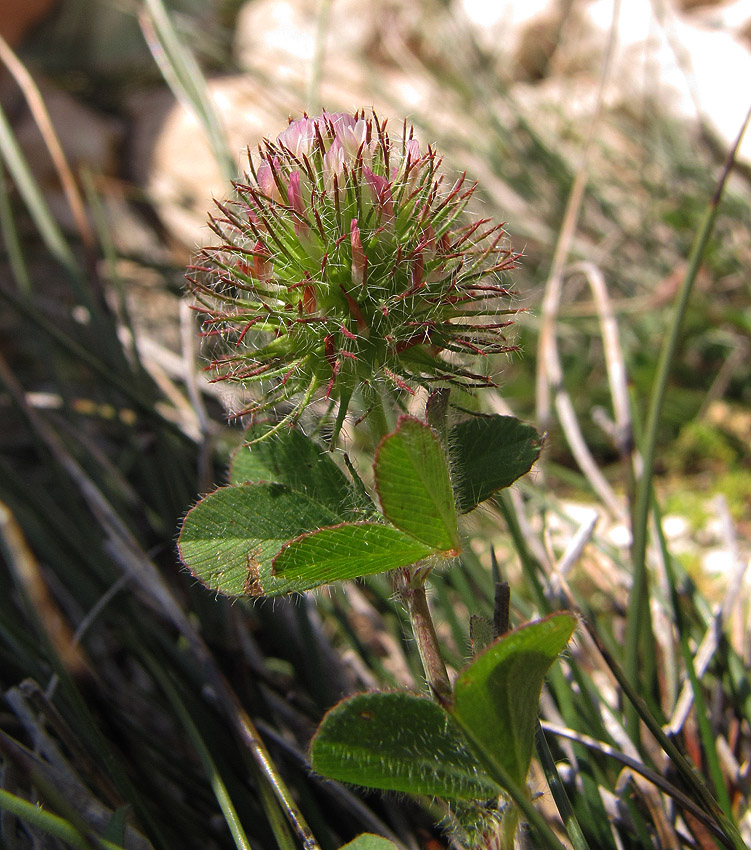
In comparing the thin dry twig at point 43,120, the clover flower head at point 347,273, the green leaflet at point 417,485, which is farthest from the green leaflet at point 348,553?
the thin dry twig at point 43,120

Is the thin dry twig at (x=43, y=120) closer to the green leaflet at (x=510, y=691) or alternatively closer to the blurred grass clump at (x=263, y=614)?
the blurred grass clump at (x=263, y=614)

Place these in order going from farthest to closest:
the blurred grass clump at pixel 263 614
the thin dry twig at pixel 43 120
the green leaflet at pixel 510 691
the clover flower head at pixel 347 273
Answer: the thin dry twig at pixel 43 120
the blurred grass clump at pixel 263 614
the clover flower head at pixel 347 273
the green leaflet at pixel 510 691

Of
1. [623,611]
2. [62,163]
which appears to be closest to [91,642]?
[623,611]

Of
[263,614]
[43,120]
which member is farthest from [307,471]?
[43,120]

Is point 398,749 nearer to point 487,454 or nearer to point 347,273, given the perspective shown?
point 487,454

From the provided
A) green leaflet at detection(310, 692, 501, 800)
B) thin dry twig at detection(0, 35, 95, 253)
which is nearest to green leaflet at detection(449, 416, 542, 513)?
green leaflet at detection(310, 692, 501, 800)

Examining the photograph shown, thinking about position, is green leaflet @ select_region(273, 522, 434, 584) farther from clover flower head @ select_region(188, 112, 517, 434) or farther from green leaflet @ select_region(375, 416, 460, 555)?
clover flower head @ select_region(188, 112, 517, 434)

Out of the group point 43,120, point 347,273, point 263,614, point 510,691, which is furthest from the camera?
point 43,120
